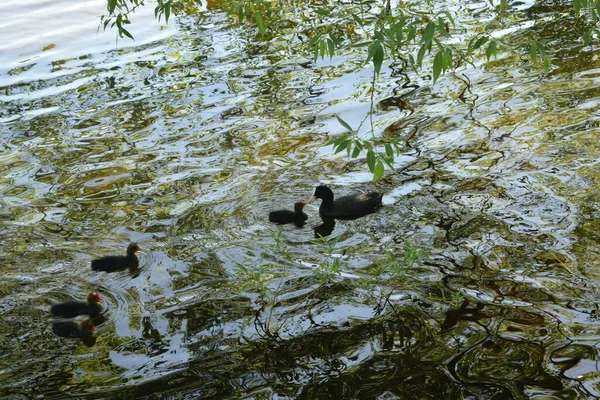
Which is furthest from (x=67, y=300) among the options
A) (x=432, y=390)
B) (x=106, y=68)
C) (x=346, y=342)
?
(x=106, y=68)

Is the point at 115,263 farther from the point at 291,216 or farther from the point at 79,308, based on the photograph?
the point at 291,216

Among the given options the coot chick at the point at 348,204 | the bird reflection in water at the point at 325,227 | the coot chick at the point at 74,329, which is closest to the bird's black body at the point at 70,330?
the coot chick at the point at 74,329

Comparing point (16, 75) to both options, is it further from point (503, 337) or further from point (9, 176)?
point (503, 337)

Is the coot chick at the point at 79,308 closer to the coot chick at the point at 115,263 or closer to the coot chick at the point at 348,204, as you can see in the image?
the coot chick at the point at 115,263

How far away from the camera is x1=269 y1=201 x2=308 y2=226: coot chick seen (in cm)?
823

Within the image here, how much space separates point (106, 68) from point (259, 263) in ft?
23.9

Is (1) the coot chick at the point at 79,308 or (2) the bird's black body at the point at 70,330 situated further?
(1) the coot chick at the point at 79,308

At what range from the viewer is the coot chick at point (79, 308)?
22.0ft

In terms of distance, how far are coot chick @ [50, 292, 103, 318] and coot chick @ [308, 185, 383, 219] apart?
2555 mm

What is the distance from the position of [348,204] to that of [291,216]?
590 millimetres

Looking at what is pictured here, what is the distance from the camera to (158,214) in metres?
8.61

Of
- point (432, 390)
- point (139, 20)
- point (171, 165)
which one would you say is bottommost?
point (432, 390)

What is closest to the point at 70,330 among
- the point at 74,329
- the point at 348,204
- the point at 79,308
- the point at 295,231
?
the point at 74,329

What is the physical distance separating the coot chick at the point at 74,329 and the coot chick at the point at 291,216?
2281 millimetres
